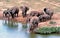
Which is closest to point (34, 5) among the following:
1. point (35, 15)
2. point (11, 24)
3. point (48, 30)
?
point (35, 15)

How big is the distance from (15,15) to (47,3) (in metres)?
4.54

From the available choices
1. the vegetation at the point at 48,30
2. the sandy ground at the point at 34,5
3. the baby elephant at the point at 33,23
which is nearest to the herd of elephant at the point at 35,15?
the baby elephant at the point at 33,23

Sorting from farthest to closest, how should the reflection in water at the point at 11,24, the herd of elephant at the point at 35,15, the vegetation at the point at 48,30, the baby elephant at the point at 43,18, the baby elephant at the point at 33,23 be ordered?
the baby elephant at the point at 43,18, the reflection in water at the point at 11,24, the herd of elephant at the point at 35,15, the baby elephant at the point at 33,23, the vegetation at the point at 48,30

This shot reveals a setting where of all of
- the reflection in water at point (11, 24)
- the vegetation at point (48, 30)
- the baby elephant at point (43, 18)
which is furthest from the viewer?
the baby elephant at point (43, 18)

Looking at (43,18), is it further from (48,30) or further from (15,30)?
(15,30)

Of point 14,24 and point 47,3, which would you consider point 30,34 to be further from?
point 47,3

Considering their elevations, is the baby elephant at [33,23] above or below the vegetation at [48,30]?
above

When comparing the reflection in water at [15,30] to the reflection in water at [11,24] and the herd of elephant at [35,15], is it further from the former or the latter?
the herd of elephant at [35,15]

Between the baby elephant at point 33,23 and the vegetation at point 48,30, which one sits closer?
the vegetation at point 48,30

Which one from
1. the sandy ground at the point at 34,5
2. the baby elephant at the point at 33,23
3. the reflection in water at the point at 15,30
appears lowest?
the reflection in water at the point at 15,30

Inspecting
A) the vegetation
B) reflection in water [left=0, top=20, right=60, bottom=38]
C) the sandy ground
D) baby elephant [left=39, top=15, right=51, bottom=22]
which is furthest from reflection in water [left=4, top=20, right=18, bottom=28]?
the vegetation

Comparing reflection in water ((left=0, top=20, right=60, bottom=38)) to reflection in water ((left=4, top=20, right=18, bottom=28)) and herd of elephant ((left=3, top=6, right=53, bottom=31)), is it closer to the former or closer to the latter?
reflection in water ((left=4, top=20, right=18, bottom=28))

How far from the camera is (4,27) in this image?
16.8m

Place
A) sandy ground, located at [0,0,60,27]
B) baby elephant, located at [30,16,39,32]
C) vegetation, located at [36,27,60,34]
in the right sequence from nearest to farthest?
vegetation, located at [36,27,60,34]
baby elephant, located at [30,16,39,32]
sandy ground, located at [0,0,60,27]
